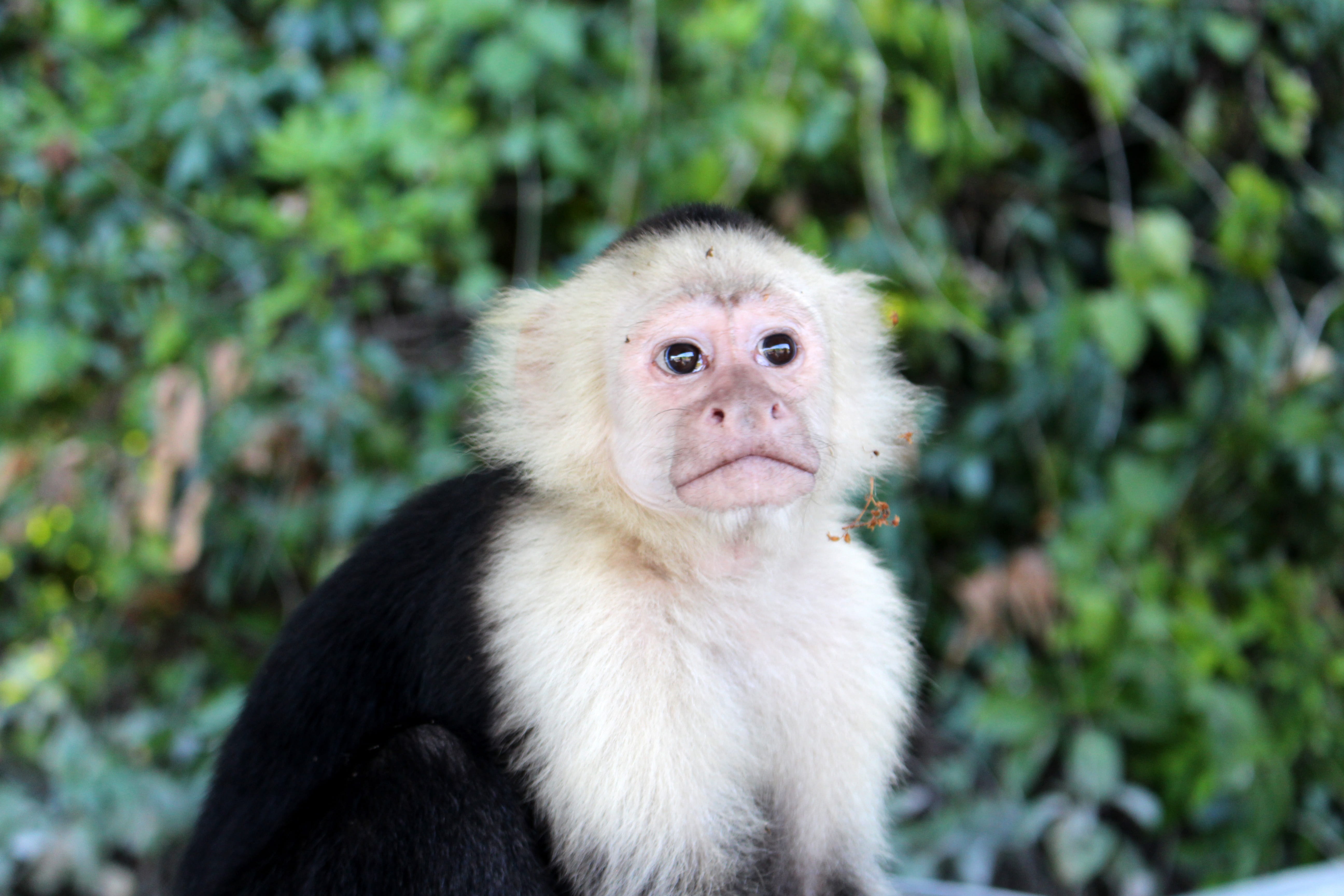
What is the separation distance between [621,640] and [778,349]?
1.43 feet

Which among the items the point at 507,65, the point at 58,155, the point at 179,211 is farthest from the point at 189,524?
the point at 507,65

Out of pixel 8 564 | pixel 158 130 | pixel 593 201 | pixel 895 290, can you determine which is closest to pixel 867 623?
pixel 895 290

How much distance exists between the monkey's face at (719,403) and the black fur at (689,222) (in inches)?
5.1

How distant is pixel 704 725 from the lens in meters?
1.34

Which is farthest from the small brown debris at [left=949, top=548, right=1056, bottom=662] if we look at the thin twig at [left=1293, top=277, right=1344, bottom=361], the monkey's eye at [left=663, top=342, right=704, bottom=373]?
the monkey's eye at [left=663, top=342, right=704, bottom=373]

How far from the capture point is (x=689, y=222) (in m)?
1.50

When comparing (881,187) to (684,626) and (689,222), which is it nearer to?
(689,222)

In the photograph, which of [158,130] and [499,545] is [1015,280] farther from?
[158,130]

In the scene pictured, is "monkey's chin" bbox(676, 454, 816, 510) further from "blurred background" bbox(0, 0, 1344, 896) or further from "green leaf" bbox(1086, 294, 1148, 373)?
"green leaf" bbox(1086, 294, 1148, 373)

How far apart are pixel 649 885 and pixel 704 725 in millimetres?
201

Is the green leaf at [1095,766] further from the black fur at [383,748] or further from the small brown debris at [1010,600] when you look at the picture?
the black fur at [383,748]

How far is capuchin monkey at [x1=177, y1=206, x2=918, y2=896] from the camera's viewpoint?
129 cm

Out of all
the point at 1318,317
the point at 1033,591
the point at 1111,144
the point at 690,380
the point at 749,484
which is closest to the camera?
the point at 749,484

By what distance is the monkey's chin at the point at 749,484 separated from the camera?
4.22 feet
